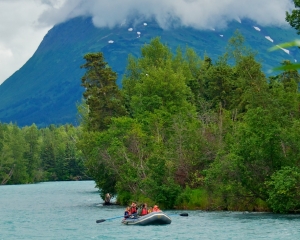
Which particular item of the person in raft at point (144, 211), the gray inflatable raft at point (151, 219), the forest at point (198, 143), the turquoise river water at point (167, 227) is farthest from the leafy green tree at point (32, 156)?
the gray inflatable raft at point (151, 219)

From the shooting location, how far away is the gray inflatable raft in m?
41.2

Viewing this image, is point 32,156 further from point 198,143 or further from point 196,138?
point 196,138

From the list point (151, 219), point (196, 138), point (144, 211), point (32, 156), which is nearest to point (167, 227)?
point (151, 219)

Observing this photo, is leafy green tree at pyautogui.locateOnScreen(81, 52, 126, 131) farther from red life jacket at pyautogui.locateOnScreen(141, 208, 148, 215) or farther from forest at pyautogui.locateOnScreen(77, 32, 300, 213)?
red life jacket at pyautogui.locateOnScreen(141, 208, 148, 215)

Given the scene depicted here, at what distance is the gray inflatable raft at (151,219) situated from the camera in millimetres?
41219

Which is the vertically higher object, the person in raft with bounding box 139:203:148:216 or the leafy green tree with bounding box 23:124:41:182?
the leafy green tree with bounding box 23:124:41:182

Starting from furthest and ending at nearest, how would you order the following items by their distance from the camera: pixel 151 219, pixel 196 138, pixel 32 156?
pixel 32 156 → pixel 196 138 → pixel 151 219

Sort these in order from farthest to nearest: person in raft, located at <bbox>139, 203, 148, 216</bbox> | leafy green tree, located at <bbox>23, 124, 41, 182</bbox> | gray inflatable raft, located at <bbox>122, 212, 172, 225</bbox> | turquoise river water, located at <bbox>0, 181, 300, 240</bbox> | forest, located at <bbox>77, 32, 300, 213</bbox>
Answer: leafy green tree, located at <bbox>23, 124, 41, 182</bbox> < forest, located at <bbox>77, 32, 300, 213</bbox> < person in raft, located at <bbox>139, 203, 148, 216</bbox> < gray inflatable raft, located at <bbox>122, 212, 172, 225</bbox> < turquoise river water, located at <bbox>0, 181, 300, 240</bbox>

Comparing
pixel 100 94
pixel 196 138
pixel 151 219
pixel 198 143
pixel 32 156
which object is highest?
pixel 32 156

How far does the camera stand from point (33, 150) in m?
162

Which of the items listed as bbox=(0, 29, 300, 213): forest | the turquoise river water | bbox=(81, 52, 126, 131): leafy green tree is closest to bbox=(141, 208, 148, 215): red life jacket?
the turquoise river water

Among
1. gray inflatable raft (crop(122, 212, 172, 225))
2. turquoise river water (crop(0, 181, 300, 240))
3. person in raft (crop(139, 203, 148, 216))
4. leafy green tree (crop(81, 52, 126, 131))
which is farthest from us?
leafy green tree (crop(81, 52, 126, 131))

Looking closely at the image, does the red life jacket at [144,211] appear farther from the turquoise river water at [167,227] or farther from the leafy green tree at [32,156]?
the leafy green tree at [32,156]

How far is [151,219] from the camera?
41719 millimetres
